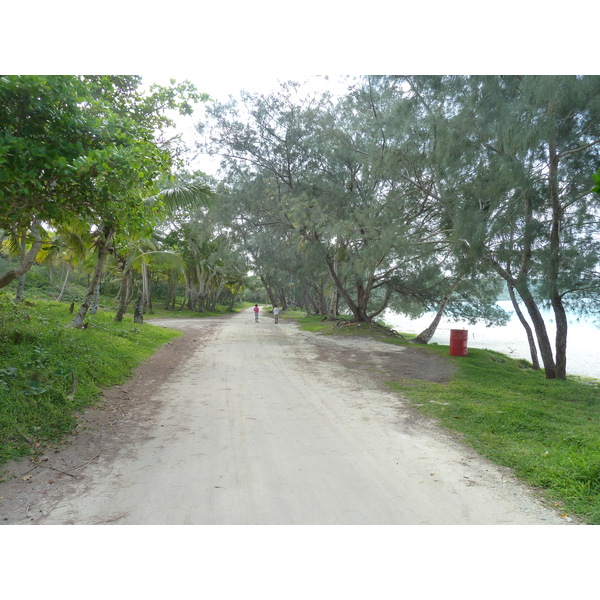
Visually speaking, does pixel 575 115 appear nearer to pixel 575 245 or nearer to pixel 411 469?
pixel 575 245

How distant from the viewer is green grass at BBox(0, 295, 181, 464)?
157 inches

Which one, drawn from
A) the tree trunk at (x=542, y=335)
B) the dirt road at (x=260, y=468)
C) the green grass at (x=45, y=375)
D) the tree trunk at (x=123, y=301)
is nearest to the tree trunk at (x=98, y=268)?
the green grass at (x=45, y=375)

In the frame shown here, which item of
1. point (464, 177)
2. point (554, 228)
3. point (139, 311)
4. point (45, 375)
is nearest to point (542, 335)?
point (554, 228)

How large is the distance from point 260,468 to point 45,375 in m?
3.41

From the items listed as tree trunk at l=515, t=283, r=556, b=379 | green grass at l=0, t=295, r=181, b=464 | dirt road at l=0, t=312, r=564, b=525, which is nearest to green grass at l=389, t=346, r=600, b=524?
dirt road at l=0, t=312, r=564, b=525

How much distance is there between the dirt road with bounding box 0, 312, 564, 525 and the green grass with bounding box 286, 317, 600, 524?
27 cm

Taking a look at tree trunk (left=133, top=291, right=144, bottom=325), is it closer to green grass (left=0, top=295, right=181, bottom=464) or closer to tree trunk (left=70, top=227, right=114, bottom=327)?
tree trunk (left=70, top=227, right=114, bottom=327)

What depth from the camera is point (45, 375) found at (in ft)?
16.9

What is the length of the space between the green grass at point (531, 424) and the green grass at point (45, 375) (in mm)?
4528

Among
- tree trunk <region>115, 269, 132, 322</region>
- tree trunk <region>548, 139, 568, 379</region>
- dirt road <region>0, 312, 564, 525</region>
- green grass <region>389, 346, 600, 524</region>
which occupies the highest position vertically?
tree trunk <region>548, 139, 568, 379</region>

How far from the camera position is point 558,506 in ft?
9.80

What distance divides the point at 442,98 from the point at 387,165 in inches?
72.6

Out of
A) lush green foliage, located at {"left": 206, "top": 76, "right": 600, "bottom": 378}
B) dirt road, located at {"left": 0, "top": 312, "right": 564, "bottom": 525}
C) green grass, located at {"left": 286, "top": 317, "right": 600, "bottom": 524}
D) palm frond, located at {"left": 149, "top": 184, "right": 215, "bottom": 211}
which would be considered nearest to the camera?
dirt road, located at {"left": 0, "top": 312, "right": 564, "bottom": 525}

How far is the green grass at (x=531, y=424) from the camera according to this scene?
3.27 metres
